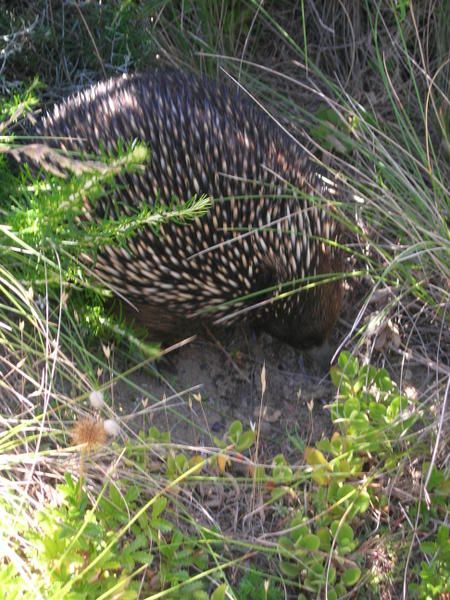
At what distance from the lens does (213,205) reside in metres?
2.55

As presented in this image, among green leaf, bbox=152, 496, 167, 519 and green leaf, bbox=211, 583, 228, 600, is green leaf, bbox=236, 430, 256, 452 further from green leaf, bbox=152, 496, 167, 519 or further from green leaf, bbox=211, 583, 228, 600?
green leaf, bbox=211, 583, 228, 600

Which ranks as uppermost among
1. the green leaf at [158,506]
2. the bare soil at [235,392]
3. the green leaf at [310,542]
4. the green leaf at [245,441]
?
the green leaf at [158,506]

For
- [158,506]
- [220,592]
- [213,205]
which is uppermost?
[213,205]

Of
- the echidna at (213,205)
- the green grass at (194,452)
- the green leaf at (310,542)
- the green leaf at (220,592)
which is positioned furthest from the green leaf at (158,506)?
the echidna at (213,205)

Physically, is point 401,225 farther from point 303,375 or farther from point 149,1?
point 149,1

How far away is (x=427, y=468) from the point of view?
222 centimetres

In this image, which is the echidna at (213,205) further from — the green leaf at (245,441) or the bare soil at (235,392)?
the green leaf at (245,441)

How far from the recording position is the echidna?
8.38ft

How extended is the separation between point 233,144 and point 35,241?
76cm

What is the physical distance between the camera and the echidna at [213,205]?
2.55m

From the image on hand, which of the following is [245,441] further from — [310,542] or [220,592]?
[220,592]

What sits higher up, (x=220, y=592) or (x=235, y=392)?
(x=220, y=592)

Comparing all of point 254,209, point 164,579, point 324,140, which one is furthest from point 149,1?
point 164,579

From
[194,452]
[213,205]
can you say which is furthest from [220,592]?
[213,205]
